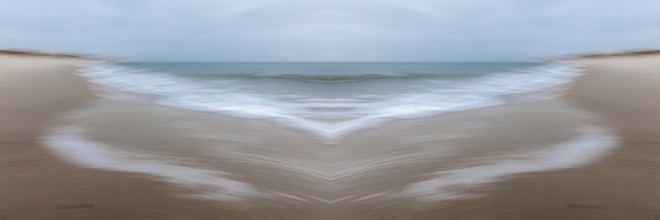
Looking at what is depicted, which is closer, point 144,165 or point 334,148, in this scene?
point 144,165

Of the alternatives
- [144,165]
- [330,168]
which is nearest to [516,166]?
[330,168]

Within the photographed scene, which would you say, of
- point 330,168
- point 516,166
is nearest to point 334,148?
point 330,168

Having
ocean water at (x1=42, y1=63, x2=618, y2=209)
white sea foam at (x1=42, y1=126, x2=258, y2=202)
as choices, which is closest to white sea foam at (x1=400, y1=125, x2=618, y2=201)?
ocean water at (x1=42, y1=63, x2=618, y2=209)

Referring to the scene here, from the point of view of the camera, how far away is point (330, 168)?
12.2ft

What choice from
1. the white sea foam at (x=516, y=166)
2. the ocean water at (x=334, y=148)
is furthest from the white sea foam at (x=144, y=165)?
the white sea foam at (x=516, y=166)

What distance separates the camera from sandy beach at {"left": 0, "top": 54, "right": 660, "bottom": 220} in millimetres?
3002

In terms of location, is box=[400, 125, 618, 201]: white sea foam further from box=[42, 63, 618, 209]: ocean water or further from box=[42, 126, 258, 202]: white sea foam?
box=[42, 126, 258, 202]: white sea foam

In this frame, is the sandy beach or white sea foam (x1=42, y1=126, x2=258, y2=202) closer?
the sandy beach

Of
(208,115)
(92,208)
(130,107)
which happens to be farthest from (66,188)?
(130,107)

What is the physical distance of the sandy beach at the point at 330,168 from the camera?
3.00 m

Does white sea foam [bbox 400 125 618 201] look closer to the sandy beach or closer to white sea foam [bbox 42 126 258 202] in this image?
the sandy beach

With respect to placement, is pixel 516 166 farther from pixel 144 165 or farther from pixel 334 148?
pixel 144 165

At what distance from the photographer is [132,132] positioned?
4984 mm

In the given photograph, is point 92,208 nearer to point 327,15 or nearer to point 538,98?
point 327,15
